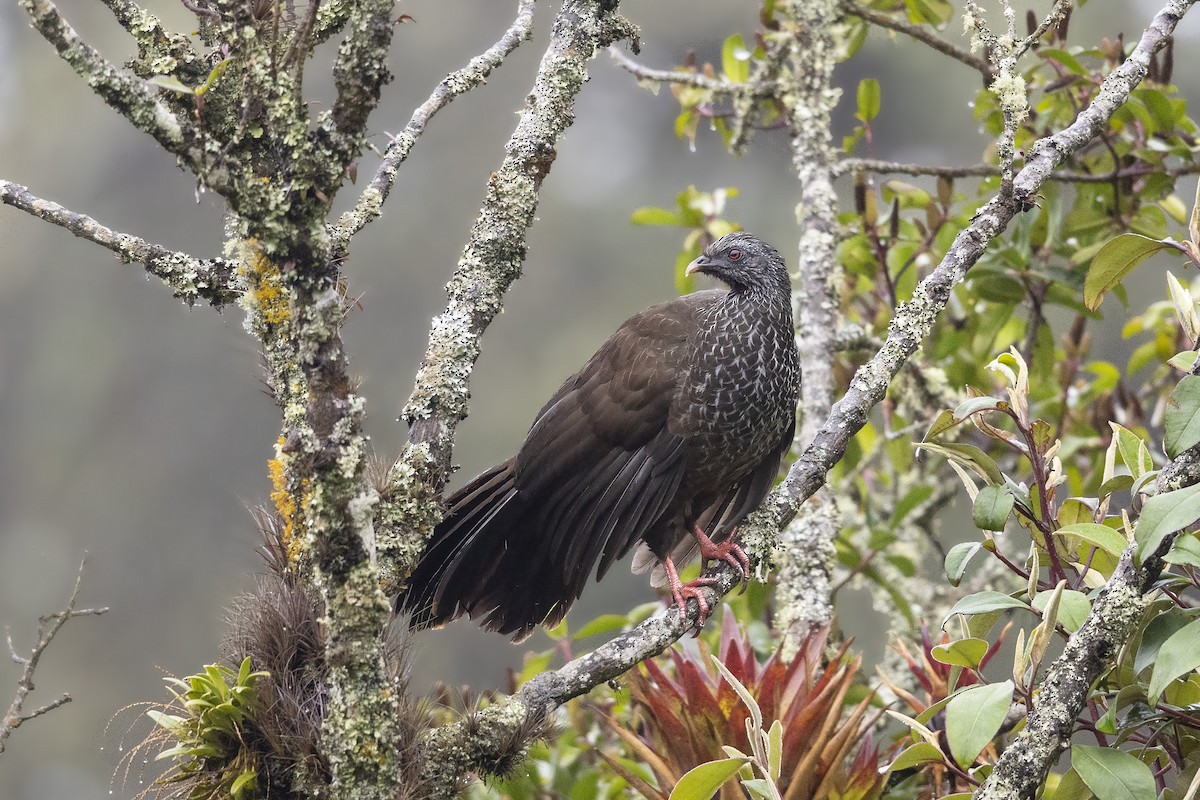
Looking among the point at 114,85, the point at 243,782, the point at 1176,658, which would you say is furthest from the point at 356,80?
the point at 1176,658

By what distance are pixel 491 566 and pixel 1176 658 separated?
1825 millimetres

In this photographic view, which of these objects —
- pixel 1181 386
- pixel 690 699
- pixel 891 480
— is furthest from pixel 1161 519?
pixel 891 480

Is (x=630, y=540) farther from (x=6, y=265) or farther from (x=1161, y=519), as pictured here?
(x=6, y=265)

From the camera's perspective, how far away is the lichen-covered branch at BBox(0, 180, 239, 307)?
218 centimetres

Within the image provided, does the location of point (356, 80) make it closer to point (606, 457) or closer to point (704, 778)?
point (704, 778)

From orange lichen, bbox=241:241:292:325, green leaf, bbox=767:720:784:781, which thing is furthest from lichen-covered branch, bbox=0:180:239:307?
green leaf, bbox=767:720:784:781

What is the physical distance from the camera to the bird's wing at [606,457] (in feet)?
10.6

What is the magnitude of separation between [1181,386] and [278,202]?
1550 mm

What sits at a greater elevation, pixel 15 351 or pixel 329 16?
pixel 15 351

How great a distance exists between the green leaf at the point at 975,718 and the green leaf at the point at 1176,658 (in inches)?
9.0

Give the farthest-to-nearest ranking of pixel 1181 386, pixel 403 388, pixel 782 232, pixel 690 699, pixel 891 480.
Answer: pixel 782 232, pixel 403 388, pixel 891 480, pixel 690 699, pixel 1181 386

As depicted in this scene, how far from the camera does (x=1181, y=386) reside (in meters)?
1.97

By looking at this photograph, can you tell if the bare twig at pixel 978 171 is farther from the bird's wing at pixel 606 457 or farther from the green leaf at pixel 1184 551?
the green leaf at pixel 1184 551

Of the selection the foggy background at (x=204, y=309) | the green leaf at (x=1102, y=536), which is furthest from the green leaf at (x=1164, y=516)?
the foggy background at (x=204, y=309)
